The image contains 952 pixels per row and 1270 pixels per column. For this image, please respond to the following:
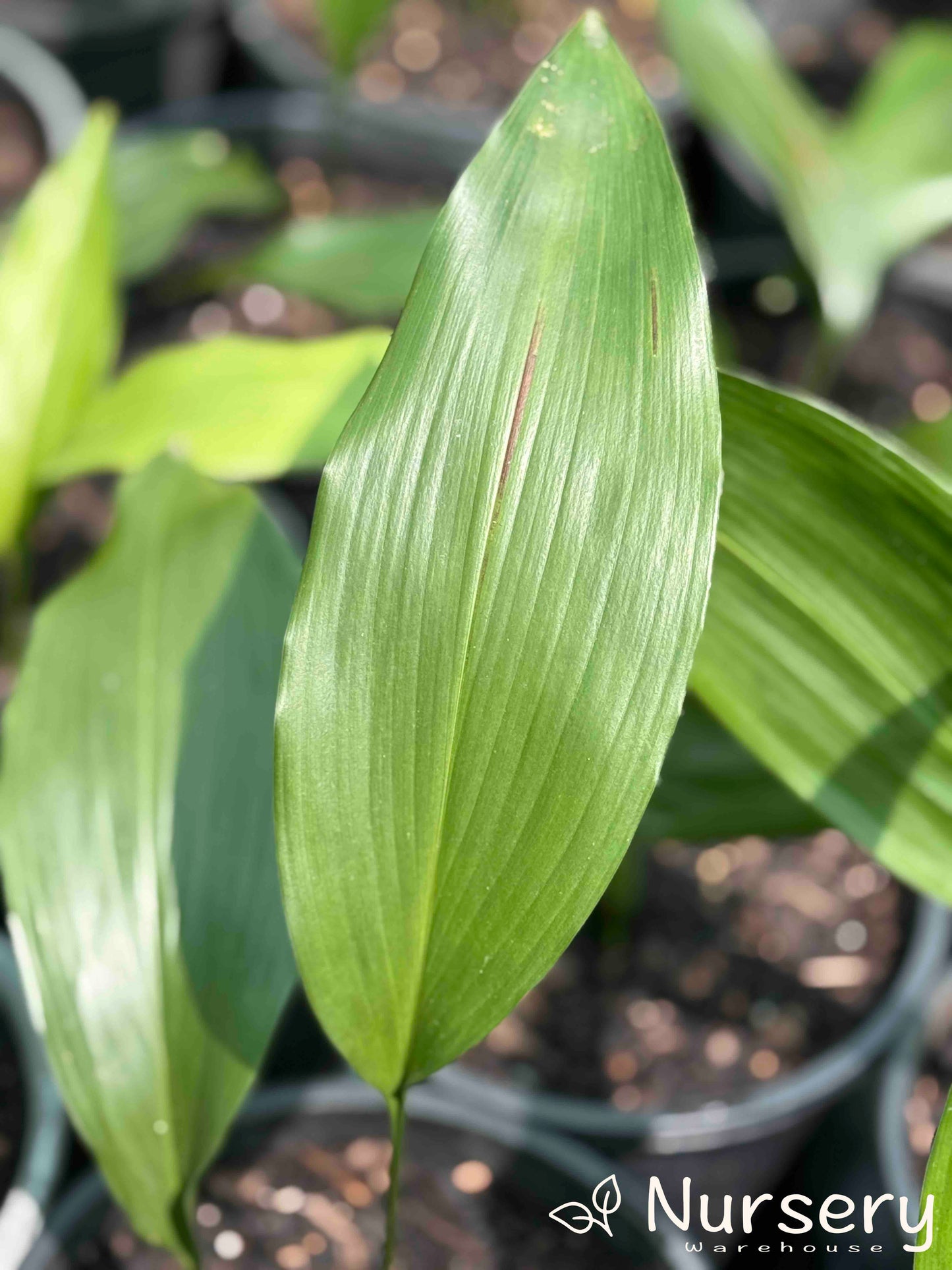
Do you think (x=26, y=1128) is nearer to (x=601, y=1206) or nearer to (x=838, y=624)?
(x=601, y=1206)

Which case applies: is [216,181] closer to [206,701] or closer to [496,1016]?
[206,701]

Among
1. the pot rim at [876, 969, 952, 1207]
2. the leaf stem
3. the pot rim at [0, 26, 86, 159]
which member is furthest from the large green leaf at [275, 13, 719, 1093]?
the pot rim at [0, 26, 86, 159]

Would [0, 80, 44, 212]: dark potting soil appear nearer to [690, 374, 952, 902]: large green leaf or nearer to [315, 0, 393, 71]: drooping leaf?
[315, 0, 393, 71]: drooping leaf

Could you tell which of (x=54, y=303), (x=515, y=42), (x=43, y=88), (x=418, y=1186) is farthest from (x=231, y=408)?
(x=515, y=42)

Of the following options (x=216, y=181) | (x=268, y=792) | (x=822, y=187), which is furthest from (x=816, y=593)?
(x=216, y=181)

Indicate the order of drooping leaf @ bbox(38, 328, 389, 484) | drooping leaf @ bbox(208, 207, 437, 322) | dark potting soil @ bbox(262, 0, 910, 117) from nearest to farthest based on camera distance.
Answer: drooping leaf @ bbox(38, 328, 389, 484), drooping leaf @ bbox(208, 207, 437, 322), dark potting soil @ bbox(262, 0, 910, 117)

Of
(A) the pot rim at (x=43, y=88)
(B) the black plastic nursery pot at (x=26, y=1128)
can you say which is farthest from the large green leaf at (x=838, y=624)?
(A) the pot rim at (x=43, y=88)
